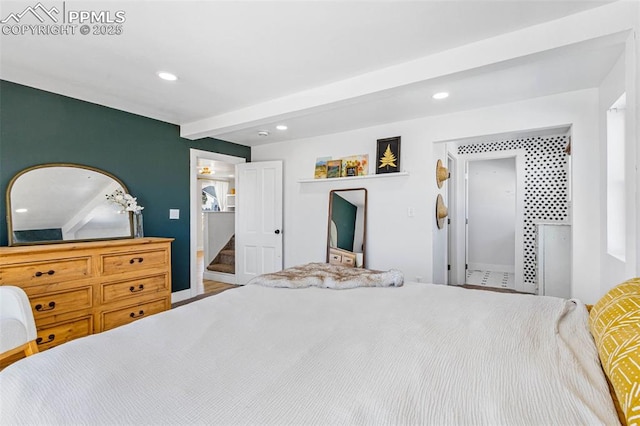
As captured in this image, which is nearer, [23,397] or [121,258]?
[23,397]

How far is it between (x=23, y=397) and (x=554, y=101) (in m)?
4.03

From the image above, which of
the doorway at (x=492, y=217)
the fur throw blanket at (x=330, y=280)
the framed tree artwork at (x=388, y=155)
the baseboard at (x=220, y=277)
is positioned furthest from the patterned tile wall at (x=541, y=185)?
the baseboard at (x=220, y=277)

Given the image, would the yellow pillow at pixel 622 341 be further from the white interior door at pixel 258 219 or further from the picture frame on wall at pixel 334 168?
the white interior door at pixel 258 219

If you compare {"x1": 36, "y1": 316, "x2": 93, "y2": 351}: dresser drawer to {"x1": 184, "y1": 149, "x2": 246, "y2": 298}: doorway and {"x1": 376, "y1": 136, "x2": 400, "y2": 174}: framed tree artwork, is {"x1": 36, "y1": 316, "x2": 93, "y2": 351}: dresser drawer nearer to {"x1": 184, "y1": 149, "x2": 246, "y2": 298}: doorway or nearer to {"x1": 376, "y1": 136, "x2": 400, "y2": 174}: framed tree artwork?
{"x1": 184, "y1": 149, "x2": 246, "y2": 298}: doorway

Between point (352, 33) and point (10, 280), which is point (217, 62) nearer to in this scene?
point (352, 33)

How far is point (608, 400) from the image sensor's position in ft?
2.60

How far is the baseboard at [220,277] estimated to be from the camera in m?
5.08

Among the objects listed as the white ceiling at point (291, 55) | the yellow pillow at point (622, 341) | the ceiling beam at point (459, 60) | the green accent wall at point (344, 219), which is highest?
the white ceiling at point (291, 55)

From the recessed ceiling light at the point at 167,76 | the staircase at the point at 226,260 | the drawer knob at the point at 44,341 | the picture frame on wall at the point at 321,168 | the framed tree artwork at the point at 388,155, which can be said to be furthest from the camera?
the staircase at the point at 226,260

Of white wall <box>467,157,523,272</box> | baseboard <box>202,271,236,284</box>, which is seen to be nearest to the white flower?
baseboard <box>202,271,236,284</box>

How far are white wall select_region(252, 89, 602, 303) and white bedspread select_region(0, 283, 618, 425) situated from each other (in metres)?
1.85

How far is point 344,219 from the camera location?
4.21 m

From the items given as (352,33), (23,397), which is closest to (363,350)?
(23,397)

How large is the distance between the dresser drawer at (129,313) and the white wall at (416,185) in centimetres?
195
